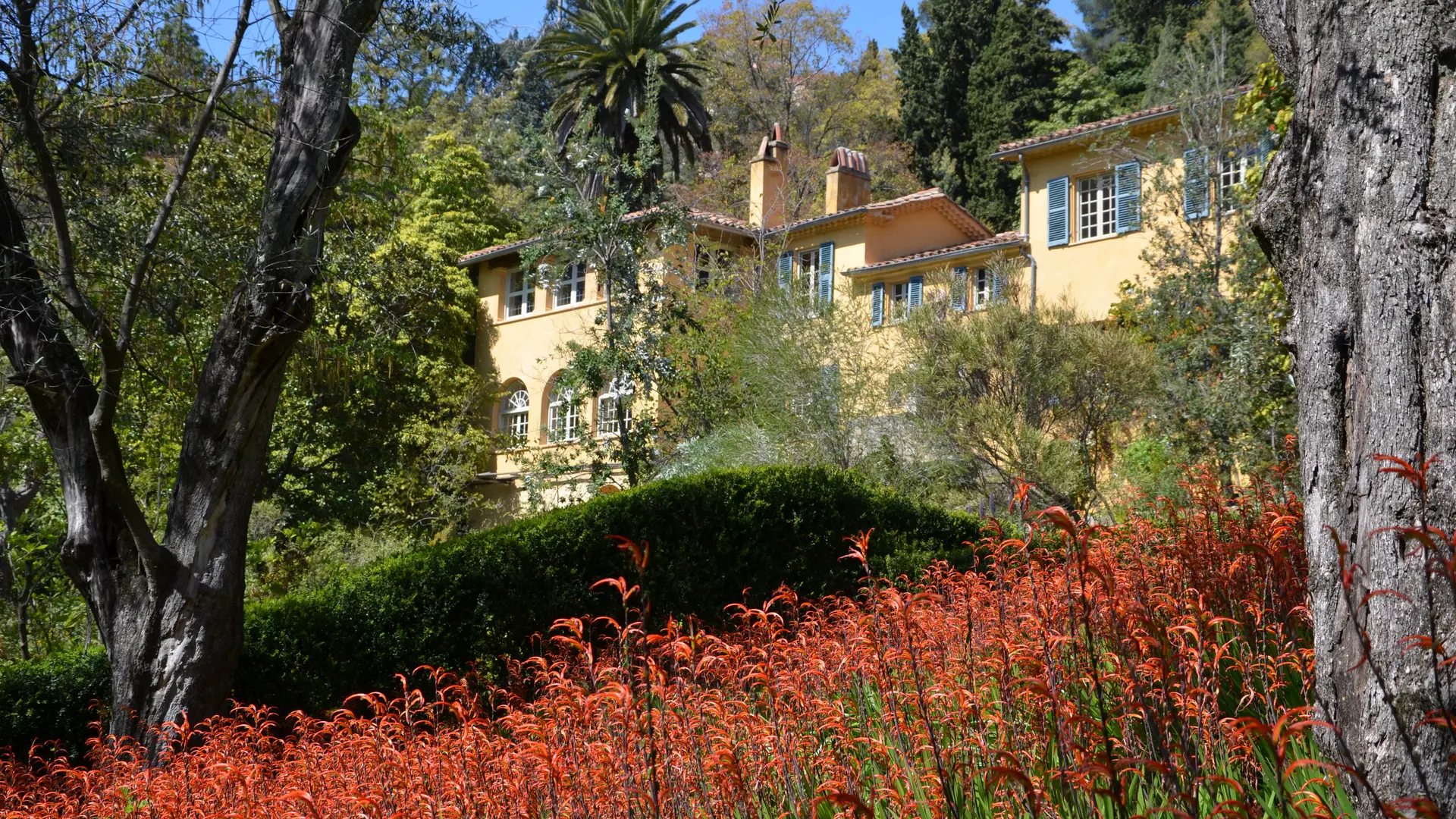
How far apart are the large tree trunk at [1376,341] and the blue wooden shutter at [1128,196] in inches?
642

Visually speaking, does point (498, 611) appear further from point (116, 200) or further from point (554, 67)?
point (554, 67)

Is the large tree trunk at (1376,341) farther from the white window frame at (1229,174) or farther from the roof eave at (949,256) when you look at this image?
the roof eave at (949,256)

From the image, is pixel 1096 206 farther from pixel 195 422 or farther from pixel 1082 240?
pixel 195 422

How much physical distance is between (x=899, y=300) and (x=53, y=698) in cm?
1601

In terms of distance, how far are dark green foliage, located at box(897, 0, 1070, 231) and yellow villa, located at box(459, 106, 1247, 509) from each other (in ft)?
21.9

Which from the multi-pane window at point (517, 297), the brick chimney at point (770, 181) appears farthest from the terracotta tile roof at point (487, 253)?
the brick chimney at point (770, 181)

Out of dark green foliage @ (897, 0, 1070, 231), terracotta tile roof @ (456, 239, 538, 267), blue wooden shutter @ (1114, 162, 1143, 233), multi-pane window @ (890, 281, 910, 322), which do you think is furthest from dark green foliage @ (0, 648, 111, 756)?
dark green foliage @ (897, 0, 1070, 231)

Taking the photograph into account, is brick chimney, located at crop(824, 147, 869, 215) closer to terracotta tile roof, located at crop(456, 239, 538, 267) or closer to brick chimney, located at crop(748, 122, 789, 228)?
brick chimney, located at crop(748, 122, 789, 228)

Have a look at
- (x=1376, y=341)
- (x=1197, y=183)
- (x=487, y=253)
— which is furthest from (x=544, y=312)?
(x=1376, y=341)

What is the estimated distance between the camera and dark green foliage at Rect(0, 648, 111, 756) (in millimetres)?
8031

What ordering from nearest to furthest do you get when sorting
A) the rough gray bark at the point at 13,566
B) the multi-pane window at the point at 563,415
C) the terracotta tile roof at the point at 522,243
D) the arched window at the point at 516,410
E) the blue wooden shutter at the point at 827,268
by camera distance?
the rough gray bark at the point at 13,566
the multi-pane window at the point at 563,415
the terracotta tile roof at the point at 522,243
the blue wooden shutter at the point at 827,268
the arched window at the point at 516,410

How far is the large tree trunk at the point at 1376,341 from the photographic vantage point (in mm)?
3517

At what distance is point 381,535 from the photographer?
21.1 metres

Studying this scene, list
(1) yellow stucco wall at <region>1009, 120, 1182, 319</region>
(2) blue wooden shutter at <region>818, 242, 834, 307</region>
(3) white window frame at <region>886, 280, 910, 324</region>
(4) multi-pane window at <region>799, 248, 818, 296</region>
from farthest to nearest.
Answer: (4) multi-pane window at <region>799, 248, 818, 296</region>
(2) blue wooden shutter at <region>818, 242, 834, 307</region>
(3) white window frame at <region>886, 280, 910, 324</region>
(1) yellow stucco wall at <region>1009, 120, 1182, 319</region>
